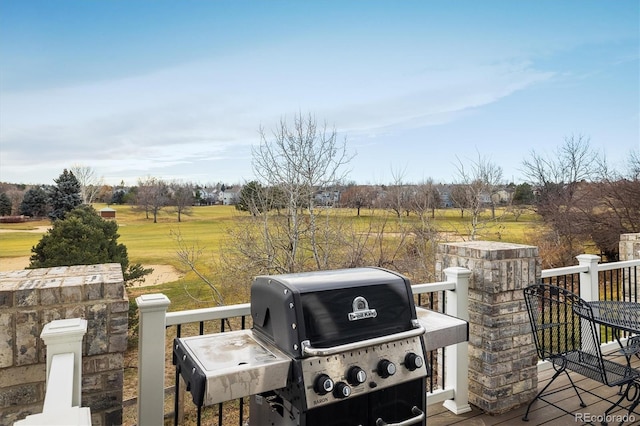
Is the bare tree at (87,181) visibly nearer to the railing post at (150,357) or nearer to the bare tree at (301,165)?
the bare tree at (301,165)

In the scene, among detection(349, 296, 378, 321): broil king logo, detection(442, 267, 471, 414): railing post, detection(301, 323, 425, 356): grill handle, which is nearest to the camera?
detection(301, 323, 425, 356): grill handle

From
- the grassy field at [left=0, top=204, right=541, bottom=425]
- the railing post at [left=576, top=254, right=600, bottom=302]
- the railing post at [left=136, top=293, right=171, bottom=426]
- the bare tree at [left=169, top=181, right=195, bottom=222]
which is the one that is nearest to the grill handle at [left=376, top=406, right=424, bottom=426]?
the railing post at [left=136, top=293, right=171, bottom=426]

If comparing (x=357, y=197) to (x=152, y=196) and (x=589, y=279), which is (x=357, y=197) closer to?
(x=589, y=279)

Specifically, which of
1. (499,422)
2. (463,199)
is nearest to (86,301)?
(499,422)

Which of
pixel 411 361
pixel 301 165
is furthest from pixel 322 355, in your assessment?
pixel 301 165

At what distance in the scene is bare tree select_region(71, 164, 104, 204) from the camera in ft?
44.9

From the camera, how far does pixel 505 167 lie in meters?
13.2

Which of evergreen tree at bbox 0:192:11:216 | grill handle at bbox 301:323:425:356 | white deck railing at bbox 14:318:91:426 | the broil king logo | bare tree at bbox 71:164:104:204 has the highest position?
bare tree at bbox 71:164:104:204

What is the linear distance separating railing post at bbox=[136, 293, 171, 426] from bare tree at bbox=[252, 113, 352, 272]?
6.91m

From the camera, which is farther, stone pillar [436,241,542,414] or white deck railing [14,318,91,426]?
stone pillar [436,241,542,414]

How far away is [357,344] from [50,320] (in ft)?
4.54

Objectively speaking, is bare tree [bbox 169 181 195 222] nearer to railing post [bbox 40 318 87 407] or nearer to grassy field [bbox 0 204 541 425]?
grassy field [bbox 0 204 541 425]

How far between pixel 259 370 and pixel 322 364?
0.25 m

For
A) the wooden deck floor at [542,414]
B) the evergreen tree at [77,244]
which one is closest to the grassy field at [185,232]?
the evergreen tree at [77,244]
